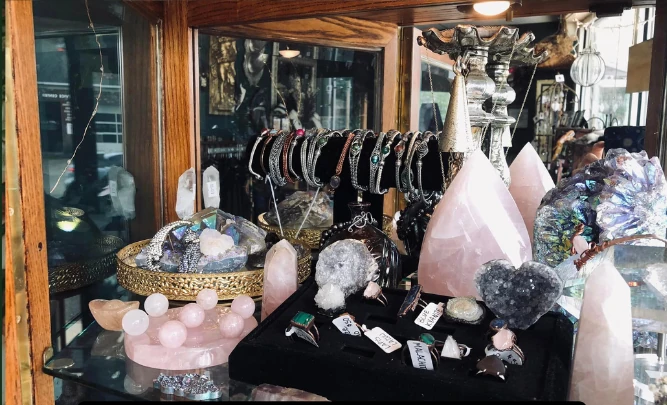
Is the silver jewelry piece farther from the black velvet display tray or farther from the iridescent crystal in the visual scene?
the iridescent crystal

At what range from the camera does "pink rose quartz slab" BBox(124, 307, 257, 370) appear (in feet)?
1.73

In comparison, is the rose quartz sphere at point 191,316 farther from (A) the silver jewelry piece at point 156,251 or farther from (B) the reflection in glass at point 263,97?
(B) the reflection in glass at point 263,97

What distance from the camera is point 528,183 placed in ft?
2.48

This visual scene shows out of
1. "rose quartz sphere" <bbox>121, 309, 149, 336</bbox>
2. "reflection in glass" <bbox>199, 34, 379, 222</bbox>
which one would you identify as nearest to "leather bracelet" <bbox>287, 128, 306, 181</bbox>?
"reflection in glass" <bbox>199, 34, 379, 222</bbox>

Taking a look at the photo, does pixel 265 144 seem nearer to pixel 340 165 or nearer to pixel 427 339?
pixel 340 165

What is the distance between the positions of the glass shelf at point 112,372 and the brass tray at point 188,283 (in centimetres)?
7

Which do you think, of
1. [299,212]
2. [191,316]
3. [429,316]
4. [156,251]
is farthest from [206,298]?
[299,212]

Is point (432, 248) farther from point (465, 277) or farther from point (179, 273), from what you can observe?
point (179, 273)

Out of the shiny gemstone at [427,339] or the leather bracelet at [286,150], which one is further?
the leather bracelet at [286,150]

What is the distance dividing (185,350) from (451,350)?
10.3 inches

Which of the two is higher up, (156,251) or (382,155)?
(382,155)

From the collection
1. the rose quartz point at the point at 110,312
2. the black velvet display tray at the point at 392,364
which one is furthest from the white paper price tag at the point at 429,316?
the rose quartz point at the point at 110,312

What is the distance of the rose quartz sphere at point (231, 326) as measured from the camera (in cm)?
55

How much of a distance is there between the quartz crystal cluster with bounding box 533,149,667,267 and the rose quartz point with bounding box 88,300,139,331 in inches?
18.7
